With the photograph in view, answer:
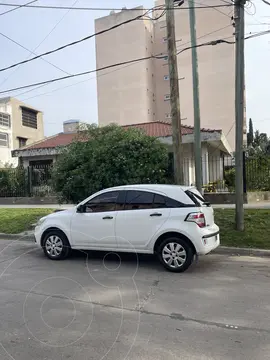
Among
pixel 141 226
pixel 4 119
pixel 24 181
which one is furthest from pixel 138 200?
pixel 4 119

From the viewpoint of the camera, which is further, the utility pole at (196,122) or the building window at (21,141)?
the building window at (21,141)

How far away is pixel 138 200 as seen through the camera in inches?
267

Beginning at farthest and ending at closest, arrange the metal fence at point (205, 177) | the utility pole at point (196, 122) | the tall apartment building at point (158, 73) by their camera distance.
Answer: the tall apartment building at point (158, 73), the metal fence at point (205, 177), the utility pole at point (196, 122)

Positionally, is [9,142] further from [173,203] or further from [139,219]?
[173,203]

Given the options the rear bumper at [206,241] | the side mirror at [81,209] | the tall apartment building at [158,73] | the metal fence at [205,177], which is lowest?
the rear bumper at [206,241]

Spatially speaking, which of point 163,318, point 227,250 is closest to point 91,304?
point 163,318

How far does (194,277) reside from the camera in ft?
19.5

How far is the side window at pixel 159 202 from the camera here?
6.54 m

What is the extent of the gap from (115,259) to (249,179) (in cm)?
1031

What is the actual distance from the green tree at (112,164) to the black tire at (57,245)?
10.6ft

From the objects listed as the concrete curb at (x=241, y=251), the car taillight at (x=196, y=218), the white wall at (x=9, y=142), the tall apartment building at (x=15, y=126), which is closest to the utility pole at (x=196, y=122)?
the concrete curb at (x=241, y=251)

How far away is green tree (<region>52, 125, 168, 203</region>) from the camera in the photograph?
34.4ft

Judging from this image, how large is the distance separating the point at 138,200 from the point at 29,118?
39628mm

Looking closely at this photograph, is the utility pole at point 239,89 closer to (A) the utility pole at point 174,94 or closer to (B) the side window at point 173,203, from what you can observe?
(A) the utility pole at point 174,94
